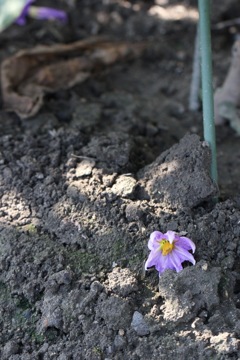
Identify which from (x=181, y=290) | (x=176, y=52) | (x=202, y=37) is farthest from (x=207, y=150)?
(x=176, y=52)

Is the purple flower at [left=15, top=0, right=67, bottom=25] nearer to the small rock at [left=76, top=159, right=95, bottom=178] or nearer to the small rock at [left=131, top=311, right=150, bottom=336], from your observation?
the small rock at [left=76, top=159, right=95, bottom=178]

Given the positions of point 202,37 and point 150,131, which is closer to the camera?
point 202,37

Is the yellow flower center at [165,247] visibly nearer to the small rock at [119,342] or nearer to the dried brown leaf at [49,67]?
the small rock at [119,342]

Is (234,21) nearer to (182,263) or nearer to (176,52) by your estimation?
(176,52)

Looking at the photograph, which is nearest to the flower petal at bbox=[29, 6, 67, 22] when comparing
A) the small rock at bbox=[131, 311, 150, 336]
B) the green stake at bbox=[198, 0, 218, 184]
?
the green stake at bbox=[198, 0, 218, 184]

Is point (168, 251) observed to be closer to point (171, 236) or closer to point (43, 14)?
point (171, 236)

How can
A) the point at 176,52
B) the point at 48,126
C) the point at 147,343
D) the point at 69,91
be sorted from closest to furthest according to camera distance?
1. the point at 147,343
2. the point at 48,126
3. the point at 69,91
4. the point at 176,52

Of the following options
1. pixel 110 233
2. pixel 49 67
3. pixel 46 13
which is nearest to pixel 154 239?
pixel 110 233
